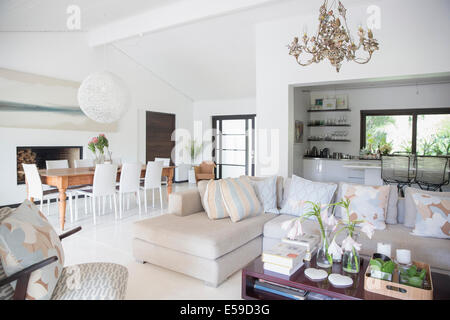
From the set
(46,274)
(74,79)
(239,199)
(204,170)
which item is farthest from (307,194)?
(204,170)

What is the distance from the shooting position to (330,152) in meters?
7.18

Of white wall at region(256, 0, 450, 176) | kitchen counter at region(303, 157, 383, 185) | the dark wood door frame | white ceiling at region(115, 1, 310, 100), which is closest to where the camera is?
white wall at region(256, 0, 450, 176)

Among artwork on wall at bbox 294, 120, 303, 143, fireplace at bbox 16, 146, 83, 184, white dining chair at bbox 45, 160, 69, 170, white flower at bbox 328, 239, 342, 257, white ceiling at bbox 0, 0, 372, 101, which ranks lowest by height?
white flower at bbox 328, 239, 342, 257

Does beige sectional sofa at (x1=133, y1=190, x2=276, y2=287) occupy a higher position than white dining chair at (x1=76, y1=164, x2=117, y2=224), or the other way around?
white dining chair at (x1=76, y1=164, x2=117, y2=224)

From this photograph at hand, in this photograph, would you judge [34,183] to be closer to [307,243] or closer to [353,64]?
[307,243]

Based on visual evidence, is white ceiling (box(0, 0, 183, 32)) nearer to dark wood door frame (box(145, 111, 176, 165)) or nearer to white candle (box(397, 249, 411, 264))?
dark wood door frame (box(145, 111, 176, 165))

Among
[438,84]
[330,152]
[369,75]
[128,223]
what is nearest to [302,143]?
[330,152]

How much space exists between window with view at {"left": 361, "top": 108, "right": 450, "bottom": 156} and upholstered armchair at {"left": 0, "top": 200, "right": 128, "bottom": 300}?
232 inches

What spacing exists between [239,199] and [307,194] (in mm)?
710

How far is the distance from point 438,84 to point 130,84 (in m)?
6.18

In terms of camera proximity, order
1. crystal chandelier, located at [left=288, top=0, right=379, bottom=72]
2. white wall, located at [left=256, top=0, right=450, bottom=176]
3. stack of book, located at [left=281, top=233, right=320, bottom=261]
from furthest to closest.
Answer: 1. white wall, located at [left=256, top=0, right=450, bottom=176]
2. crystal chandelier, located at [left=288, top=0, right=379, bottom=72]
3. stack of book, located at [left=281, top=233, right=320, bottom=261]

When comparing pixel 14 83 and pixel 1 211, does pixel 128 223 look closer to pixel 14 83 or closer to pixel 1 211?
pixel 1 211

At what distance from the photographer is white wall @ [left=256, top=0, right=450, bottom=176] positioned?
4.15 m

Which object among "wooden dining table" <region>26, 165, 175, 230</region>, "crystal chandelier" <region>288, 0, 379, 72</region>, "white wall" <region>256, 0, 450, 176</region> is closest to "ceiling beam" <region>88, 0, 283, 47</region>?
"white wall" <region>256, 0, 450, 176</region>
